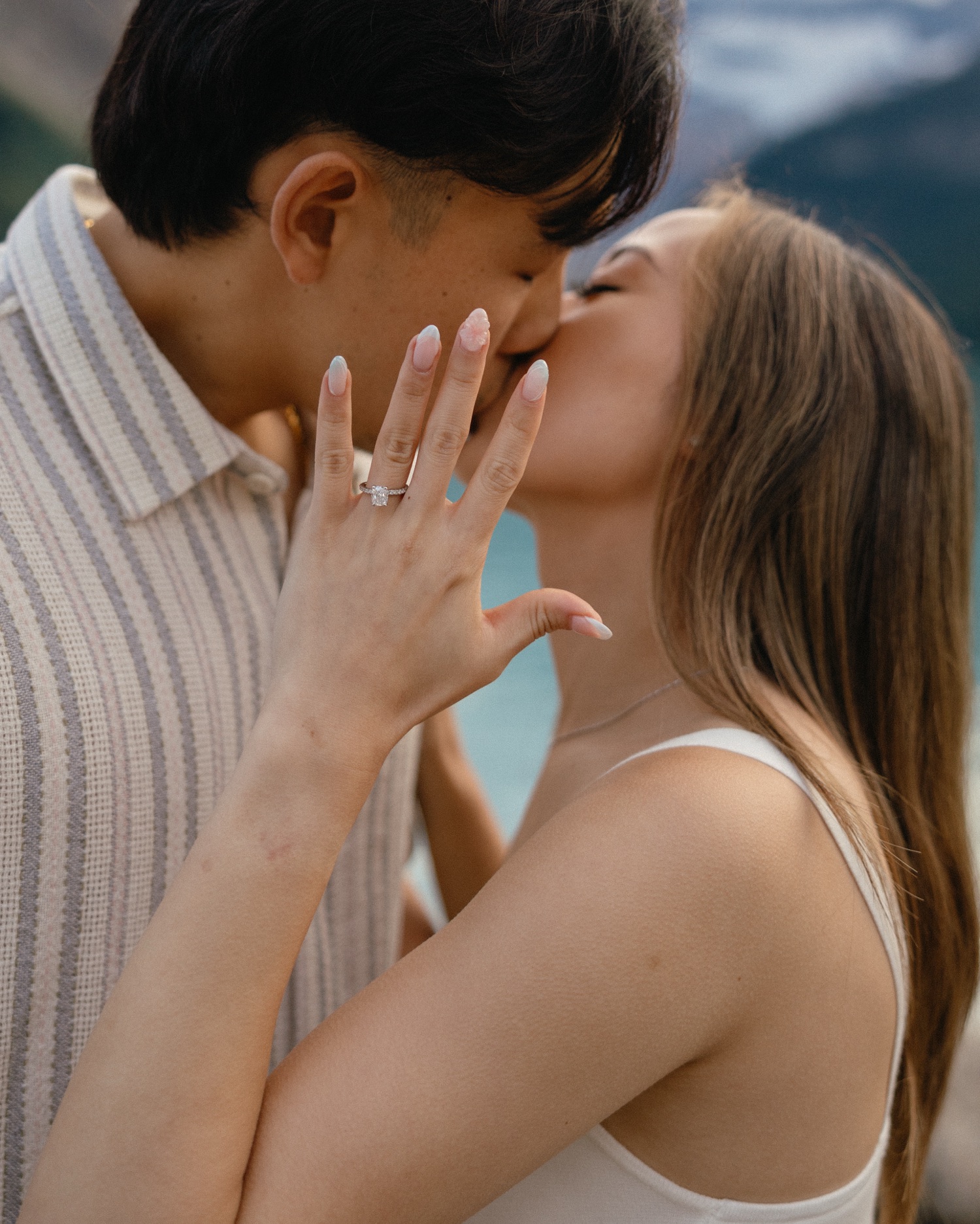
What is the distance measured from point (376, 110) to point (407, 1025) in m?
0.88

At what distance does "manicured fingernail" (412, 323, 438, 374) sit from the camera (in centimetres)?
80

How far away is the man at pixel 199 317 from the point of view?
927 mm

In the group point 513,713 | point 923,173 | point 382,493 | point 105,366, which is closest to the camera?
point 382,493

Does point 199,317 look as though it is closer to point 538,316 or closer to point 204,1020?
point 538,316

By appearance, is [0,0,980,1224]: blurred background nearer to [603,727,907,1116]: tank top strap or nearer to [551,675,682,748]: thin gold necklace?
[551,675,682,748]: thin gold necklace

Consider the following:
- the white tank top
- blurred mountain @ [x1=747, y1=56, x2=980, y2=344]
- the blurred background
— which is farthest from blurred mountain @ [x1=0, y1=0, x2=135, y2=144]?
blurred mountain @ [x1=747, y1=56, x2=980, y2=344]

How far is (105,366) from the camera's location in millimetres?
1063

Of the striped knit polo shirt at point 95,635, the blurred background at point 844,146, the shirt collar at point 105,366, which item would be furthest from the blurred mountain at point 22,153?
the shirt collar at point 105,366

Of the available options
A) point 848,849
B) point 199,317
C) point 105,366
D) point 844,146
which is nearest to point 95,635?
point 105,366

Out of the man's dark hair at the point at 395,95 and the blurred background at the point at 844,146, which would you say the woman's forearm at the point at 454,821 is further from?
the blurred background at the point at 844,146

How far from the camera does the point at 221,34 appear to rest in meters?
0.97

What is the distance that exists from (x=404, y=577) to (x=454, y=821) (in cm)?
90

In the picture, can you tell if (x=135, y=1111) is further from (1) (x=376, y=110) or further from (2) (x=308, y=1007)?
(1) (x=376, y=110)

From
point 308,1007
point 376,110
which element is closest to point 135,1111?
point 308,1007
